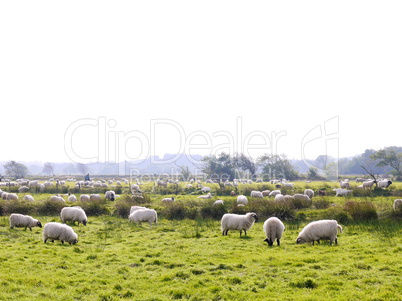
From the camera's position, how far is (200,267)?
10.5m

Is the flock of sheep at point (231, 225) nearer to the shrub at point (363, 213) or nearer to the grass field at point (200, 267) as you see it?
the grass field at point (200, 267)

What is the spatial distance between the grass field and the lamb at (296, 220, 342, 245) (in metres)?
0.40

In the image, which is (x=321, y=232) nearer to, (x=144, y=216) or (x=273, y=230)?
(x=273, y=230)

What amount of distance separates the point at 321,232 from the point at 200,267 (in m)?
5.78

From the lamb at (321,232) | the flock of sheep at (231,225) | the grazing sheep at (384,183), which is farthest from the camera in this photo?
the grazing sheep at (384,183)

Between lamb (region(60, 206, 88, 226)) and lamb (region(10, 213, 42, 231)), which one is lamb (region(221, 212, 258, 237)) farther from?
lamb (region(10, 213, 42, 231))

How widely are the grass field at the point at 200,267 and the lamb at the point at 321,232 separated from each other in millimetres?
403

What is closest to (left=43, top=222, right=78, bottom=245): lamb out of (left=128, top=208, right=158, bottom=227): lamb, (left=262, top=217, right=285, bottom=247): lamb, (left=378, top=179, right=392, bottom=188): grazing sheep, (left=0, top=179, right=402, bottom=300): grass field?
(left=0, top=179, right=402, bottom=300): grass field

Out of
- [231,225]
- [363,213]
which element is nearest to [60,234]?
[231,225]

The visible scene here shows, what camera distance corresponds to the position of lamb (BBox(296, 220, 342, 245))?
13.6m

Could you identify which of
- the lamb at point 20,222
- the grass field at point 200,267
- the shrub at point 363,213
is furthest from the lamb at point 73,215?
the shrub at point 363,213

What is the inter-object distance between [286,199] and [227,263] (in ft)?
51.1

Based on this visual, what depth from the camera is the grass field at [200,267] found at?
8219 mm

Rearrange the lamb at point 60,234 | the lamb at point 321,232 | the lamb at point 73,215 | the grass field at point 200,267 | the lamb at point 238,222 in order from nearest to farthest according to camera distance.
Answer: the grass field at point 200,267 < the lamb at point 321,232 < the lamb at point 60,234 < the lamb at point 238,222 < the lamb at point 73,215
